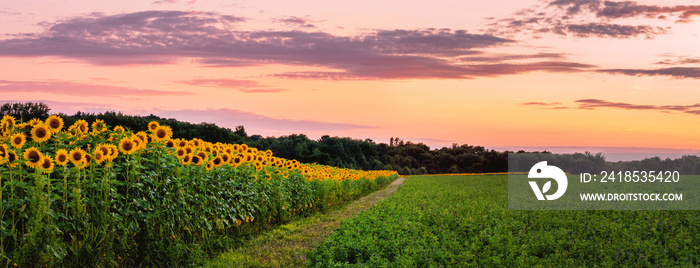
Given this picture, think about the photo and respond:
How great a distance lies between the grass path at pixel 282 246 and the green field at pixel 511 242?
0.91 meters

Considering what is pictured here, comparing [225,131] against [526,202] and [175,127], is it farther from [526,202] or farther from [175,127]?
[526,202]

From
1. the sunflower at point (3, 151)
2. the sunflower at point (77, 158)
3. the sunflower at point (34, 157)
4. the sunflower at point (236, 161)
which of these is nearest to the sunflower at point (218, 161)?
the sunflower at point (236, 161)

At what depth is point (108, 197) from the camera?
7219 millimetres

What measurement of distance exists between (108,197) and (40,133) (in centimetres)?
133

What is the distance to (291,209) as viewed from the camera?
49.6ft

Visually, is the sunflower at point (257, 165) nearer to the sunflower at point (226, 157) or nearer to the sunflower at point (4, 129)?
the sunflower at point (226, 157)

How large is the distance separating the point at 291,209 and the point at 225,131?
3542cm

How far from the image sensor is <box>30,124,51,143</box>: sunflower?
7.20 m

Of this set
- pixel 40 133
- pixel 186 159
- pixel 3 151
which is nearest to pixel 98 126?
pixel 40 133

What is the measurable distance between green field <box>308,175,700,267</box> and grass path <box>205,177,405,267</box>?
2.97 ft

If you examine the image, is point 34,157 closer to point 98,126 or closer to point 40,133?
point 40,133

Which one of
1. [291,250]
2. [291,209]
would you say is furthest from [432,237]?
[291,209]

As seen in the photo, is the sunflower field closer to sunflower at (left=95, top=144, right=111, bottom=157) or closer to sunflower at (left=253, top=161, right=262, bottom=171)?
sunflower at (left=95, top=144, right=111, bottom=157)

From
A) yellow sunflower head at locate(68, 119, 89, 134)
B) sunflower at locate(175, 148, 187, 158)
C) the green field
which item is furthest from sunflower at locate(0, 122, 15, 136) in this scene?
the green field
